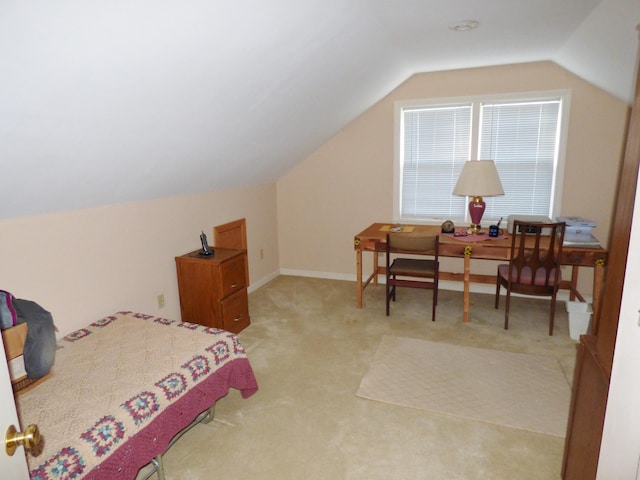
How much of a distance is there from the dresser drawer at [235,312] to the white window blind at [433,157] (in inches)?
81.6

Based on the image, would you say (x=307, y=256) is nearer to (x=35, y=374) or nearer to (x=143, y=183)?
(x=143, y=183)

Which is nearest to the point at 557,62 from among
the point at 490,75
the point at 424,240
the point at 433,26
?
the point at 490,75

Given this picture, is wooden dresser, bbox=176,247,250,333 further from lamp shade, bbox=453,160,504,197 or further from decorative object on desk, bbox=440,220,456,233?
lamp shade, bbox=453,160,504,197

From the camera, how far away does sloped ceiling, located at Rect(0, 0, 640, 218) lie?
130 centimetres

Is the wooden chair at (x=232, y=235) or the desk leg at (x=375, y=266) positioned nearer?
the wooden chair at (x=232, y=235)

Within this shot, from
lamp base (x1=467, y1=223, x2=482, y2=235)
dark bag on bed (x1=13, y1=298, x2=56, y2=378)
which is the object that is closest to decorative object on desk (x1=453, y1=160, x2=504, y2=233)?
lamp base (x1=467, y1=223, x2=482, y2=235)

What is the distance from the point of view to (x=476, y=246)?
134 inches

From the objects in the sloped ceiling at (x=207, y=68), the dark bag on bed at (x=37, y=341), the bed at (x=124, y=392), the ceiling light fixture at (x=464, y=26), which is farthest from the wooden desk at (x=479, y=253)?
the dark bag on bed at (x=37, y=341)

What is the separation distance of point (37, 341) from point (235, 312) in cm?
162

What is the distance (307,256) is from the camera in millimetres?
4863

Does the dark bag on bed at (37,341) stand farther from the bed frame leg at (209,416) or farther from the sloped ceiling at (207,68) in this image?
the bed frame leg at (209,416)

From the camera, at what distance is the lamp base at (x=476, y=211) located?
12.2 ft

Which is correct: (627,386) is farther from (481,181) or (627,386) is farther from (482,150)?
(482,150)

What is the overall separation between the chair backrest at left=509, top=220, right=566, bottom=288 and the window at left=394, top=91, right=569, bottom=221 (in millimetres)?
762
